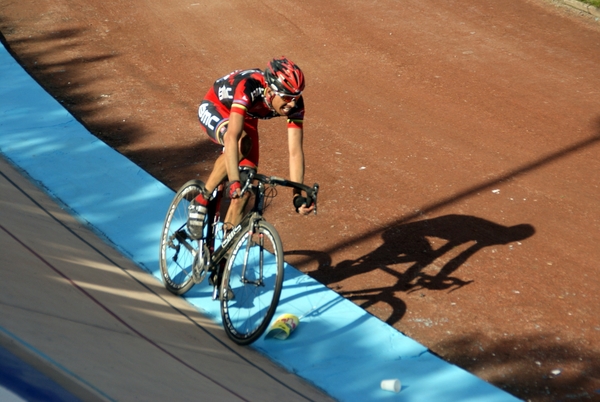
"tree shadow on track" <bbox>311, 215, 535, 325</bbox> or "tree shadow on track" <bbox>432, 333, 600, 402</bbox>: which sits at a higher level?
"tree shadow on track" <bbox>432, 333, 600, 402</bbox>

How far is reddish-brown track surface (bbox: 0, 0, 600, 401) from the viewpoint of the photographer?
5.40 meters

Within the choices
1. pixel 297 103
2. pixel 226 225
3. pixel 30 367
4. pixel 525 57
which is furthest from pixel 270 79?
pixel 525 57

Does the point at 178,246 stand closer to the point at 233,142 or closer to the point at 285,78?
the point at 233,142

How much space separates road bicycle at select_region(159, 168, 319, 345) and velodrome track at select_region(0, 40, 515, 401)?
0.58 feet

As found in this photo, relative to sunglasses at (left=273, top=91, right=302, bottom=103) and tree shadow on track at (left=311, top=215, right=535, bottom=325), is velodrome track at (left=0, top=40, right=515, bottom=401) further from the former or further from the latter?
sunglasses at (left=273, top=91, right=302, bottom=103)

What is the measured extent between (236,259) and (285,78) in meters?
1.42

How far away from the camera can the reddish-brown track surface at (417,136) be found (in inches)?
213

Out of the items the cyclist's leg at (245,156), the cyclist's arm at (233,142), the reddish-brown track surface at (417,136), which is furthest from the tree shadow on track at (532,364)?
the cyclist's arm at (233,142)

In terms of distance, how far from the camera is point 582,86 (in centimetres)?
974

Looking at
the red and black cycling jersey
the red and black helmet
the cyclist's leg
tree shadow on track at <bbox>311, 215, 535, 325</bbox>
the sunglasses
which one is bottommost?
tree shadow on track at <bbox>311, 215, 535, 325</bbox>

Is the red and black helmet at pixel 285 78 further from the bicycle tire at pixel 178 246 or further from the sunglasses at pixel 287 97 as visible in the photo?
the bicycle tire at pixel 178 246

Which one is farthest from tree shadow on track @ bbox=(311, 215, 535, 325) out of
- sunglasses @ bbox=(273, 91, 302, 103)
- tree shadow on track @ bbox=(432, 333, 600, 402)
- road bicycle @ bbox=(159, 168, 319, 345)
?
sunglasses @ bbox=(273, 91, 302, 103)

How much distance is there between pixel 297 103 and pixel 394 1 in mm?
9536

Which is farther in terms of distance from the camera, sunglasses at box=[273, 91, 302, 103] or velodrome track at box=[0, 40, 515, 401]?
sunglasses at box=[273, 91, 302, 103]
